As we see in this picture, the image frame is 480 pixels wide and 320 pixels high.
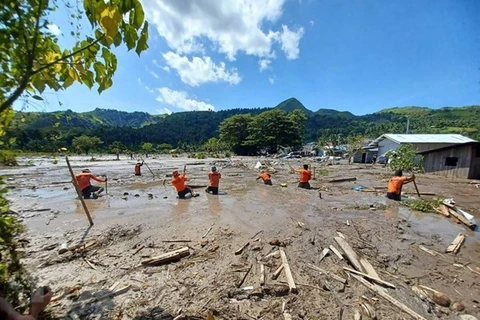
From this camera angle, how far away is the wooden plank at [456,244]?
7027 mm

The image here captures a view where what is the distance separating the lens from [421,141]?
1250 inches

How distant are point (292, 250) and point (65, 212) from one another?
9.15 m

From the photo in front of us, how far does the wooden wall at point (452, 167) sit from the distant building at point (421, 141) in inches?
32.8

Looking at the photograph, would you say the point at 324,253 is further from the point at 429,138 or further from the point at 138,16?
the point at 429,138

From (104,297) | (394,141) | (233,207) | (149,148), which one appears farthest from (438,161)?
(149,148)

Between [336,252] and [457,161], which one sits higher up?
[457,161]

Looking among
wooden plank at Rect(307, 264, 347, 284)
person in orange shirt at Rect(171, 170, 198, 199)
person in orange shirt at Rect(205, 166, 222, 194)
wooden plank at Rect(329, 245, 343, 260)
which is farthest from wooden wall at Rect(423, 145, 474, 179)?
wooden plank at Rect(307, 264, 347, 284)

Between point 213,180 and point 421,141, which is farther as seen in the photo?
point 421,141

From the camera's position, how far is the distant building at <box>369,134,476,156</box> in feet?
97.3

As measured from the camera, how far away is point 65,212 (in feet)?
33.3

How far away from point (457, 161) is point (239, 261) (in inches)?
1126

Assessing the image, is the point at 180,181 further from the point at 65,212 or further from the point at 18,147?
the point at 18,147

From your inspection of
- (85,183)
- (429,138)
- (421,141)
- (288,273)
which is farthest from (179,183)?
(429,138)

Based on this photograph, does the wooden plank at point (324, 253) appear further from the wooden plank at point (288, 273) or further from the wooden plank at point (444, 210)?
the wooden plank at point (444, 210)
